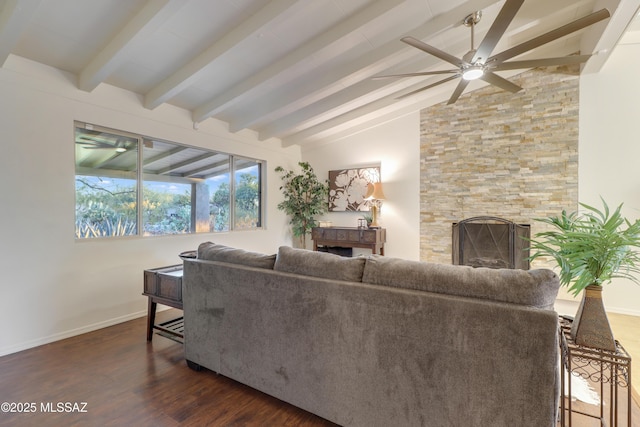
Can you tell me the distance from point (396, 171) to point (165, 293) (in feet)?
13.1

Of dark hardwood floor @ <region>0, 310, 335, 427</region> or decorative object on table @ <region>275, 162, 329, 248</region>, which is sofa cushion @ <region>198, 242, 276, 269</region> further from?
decorative object on table @ <region>275, 162, 329, 248</region>

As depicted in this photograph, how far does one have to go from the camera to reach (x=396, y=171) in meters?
5.04

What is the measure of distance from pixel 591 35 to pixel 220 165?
16.2ft

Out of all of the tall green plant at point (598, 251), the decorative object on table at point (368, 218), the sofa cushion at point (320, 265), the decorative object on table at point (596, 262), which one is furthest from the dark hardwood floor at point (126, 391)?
the decorative object on table at point (368, 218)

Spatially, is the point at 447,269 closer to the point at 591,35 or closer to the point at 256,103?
the point at 256,103

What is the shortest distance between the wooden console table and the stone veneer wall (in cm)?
72

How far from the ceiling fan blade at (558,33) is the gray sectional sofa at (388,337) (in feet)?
5.74

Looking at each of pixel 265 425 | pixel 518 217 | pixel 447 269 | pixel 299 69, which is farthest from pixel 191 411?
pixel 518 217

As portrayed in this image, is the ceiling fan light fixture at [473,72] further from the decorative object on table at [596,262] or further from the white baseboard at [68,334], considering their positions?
the white baseboard at [68,334]

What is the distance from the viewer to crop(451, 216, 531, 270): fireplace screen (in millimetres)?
4082

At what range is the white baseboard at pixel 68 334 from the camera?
245 cm

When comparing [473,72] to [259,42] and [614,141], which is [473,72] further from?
[614,141]

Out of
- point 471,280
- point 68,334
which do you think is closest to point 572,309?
point 471,280

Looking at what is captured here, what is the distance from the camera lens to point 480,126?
14.4 ft
